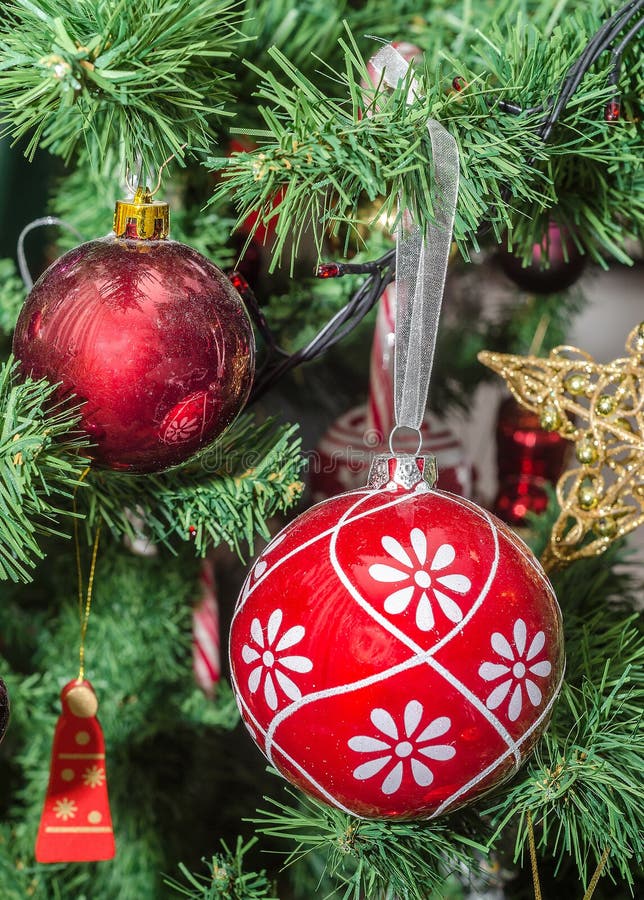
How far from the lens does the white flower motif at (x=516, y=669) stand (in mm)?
392

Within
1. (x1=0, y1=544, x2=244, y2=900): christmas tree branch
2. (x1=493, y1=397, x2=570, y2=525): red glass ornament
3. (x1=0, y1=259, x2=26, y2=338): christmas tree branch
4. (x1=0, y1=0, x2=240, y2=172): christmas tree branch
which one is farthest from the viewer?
(x1=493, y1=397, x2=570, y2=525): red glass ornament

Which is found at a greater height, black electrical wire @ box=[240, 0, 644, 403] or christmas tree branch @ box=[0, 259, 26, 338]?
black electrical wire @ box=[240, 0, 644, 403]

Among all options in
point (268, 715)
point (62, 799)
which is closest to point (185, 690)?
point (62, 799)

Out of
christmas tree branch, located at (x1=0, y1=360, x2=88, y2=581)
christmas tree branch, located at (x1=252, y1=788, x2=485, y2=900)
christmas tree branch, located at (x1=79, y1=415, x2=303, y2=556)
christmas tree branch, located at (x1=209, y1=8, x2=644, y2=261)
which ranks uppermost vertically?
christmas tree branch, located at (x1=209, y1=8, x2=644, y2=261)

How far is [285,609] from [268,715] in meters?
0.05

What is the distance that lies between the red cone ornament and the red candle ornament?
183 mm

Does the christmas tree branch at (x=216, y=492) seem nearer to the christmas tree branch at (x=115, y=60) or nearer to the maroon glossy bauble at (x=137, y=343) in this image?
the maroon glossy bauble at (x=137, y=343)

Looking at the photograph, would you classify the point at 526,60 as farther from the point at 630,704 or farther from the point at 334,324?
the point at 630,704

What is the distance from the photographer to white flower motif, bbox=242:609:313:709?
39 centimetres

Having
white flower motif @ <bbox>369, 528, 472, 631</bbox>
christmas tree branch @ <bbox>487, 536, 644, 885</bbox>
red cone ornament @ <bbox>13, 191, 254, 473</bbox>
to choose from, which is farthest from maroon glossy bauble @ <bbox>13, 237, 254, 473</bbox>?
christmas tree branch @ <bbox>487, 536, 644, 885</bbox>

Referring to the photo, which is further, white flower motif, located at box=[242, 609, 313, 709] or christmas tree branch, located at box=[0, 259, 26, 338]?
christmas tree branch, located at box=[0, 259, 26, 338]

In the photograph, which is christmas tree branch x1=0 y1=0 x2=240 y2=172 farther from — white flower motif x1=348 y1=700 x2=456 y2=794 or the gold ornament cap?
white flower motif x1=348 y1=700 x2=456 y2=794

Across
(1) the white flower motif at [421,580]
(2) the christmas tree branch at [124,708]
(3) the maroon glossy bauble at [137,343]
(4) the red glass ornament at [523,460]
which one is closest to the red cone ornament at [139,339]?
(3) the maroon glossy bauble at [137,343]

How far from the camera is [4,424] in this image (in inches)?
15.7
